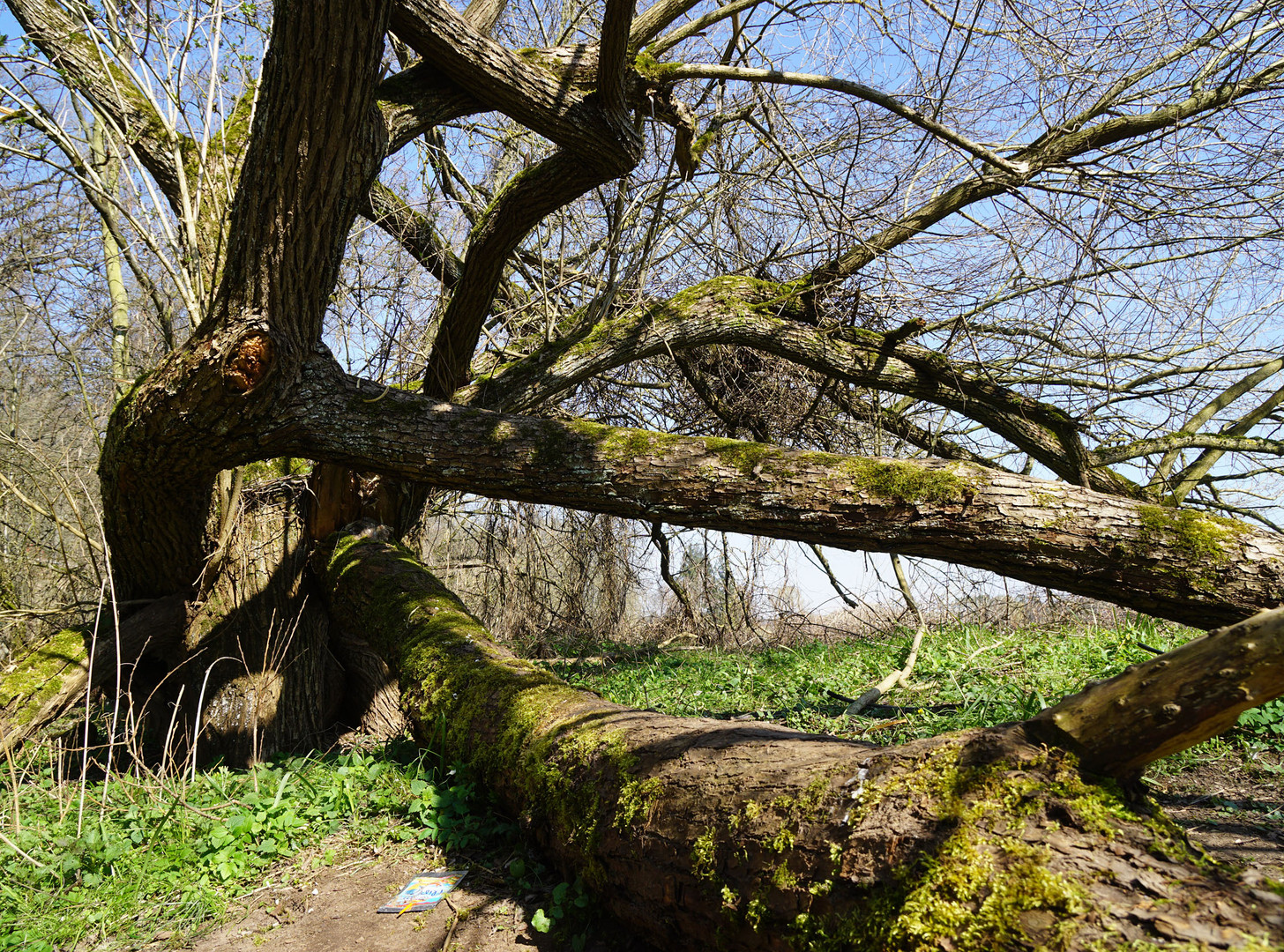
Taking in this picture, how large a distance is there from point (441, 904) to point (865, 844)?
1720 mm

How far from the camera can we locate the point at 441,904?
269 centimetres

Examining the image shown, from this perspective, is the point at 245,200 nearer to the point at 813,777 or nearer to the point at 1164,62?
the point at 813,777

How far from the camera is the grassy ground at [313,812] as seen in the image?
2674 millimetres

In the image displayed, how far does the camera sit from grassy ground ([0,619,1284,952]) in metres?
2.67

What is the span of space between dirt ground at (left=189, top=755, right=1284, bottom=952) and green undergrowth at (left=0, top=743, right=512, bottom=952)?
0.12 metres

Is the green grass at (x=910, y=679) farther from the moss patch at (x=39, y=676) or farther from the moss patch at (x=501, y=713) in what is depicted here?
the moss patch at (x=39, y=676)

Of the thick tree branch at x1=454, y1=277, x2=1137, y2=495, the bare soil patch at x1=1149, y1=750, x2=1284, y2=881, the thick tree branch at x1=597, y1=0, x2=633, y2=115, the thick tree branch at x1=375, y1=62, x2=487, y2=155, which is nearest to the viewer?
the bare soil patch at x1=1149, y1=750, x2=1284, y2=881

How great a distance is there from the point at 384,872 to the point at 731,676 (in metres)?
3.37

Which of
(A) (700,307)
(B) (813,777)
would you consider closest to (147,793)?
(B) (813,777)

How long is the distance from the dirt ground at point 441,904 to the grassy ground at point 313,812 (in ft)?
0.22

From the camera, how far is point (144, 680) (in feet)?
17.4

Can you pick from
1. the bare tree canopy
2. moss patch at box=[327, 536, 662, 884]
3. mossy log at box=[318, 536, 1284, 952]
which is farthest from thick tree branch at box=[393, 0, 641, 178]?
mossy log at box=[318, 536, 1284, 952]

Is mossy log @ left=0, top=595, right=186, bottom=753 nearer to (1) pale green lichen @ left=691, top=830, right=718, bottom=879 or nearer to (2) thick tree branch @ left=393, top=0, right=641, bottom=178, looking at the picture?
(1) pale green lichen @ left=691, top=830, right=718, bottom=879

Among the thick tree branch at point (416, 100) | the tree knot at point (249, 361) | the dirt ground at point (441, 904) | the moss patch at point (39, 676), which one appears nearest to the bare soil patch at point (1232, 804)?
the dirt ground at point (441, 904)
